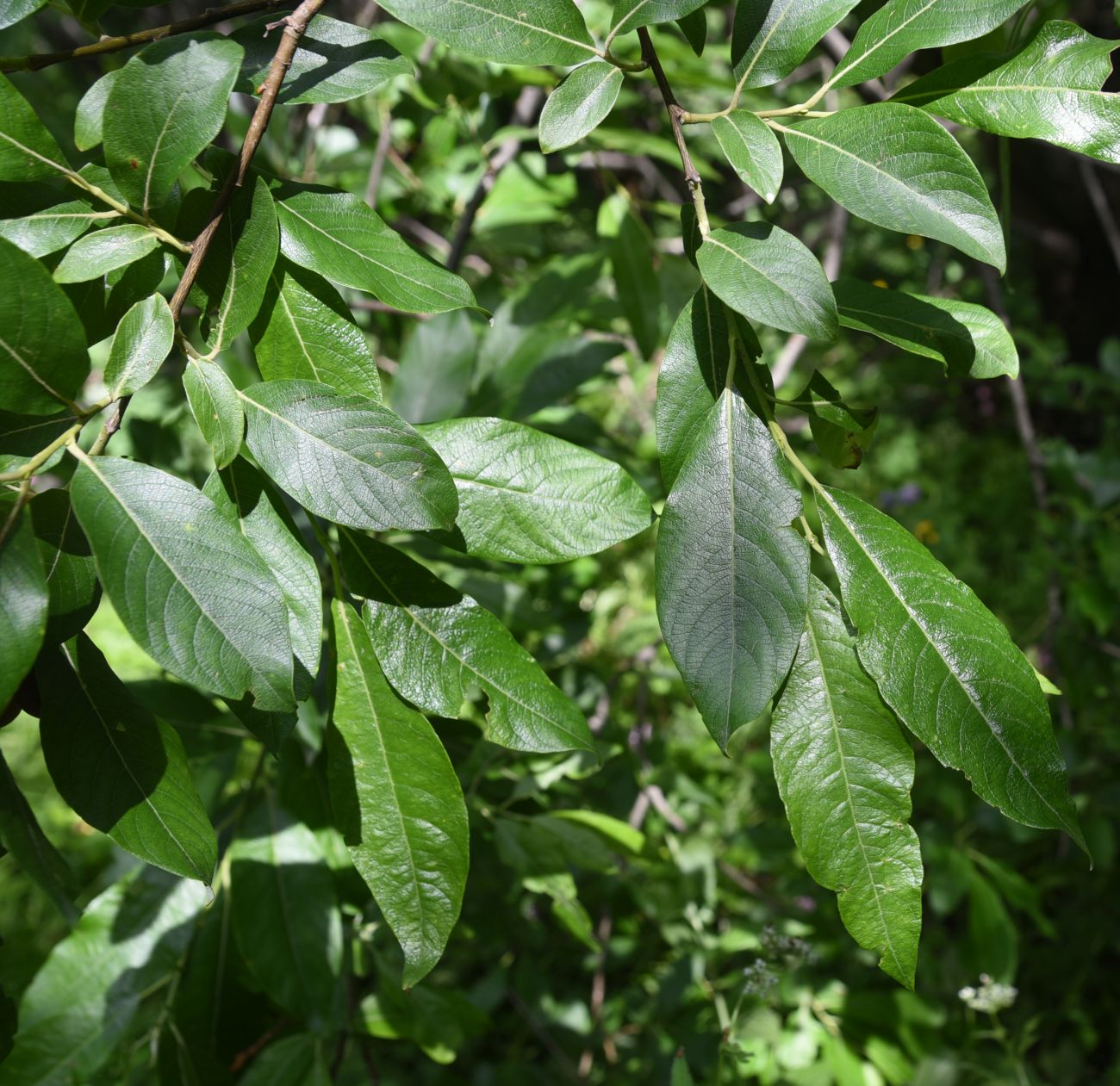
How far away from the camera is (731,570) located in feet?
1.76

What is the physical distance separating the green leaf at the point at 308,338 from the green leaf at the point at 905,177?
0.30 meters

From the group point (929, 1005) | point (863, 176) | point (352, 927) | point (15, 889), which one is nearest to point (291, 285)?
point (863, 176)

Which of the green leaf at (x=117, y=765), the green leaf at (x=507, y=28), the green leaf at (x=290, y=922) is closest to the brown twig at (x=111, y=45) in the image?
the green leaf at (x=507, y=28)

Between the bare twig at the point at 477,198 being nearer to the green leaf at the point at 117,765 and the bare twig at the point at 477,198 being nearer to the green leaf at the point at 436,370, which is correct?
the green leaf at the point at 436,370

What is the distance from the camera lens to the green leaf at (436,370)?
1.17 m

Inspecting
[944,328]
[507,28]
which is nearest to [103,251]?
[507,28]

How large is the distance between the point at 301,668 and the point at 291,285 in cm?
25

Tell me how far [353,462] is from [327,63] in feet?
0.97

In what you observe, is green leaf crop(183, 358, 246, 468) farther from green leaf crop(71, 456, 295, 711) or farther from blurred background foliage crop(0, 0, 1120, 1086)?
blurred background foliage crop(0, 0, 1120, 1086)

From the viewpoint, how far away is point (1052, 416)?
3471mm

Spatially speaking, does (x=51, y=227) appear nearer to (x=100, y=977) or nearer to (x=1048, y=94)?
(x=1048, y=94)

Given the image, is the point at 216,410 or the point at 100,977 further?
the point at 100,977

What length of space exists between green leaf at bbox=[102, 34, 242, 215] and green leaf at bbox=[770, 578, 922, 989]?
450 millimetres

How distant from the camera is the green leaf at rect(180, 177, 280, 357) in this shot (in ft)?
1.84
